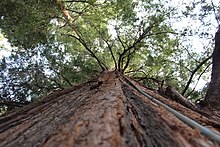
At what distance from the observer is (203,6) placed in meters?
5.80

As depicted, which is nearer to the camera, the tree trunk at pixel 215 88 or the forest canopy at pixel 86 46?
the tree trunk at pixel 215 88

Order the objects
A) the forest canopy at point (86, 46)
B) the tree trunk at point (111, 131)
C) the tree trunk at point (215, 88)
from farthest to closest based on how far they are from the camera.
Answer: the forest canopy at point (86, 46) < the tree trunk at point (215, 88) < the tree trunk at point (111, 131)

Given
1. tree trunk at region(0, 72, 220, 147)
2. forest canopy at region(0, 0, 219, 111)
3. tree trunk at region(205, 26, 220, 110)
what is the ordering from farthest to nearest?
forest canopy at region(0, 0, 219, 111)
tree trunk at region(205, 26, 220, 110)
tree trunk at region(0, 72, 220, 147)

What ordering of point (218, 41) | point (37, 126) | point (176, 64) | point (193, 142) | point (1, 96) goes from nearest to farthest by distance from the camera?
point (193, 142) → point (37, 126) → point (218, 41) → point (1, 96) → point (176, 64)

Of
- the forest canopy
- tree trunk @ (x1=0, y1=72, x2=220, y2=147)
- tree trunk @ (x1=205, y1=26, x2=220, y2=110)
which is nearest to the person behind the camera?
tree trunk @ (x1=0, y1=72, x2=220, y2=147)

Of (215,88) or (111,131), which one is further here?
(215,88)

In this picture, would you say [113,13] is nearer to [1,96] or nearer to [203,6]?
[203,6]

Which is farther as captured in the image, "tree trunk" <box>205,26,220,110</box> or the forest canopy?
the forest canopy

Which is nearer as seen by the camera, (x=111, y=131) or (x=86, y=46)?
(x=111, y=131)

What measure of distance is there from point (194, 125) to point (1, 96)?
455cm

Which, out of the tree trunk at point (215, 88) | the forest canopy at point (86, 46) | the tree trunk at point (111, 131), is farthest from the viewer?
the forest canopy at point (86, 46)

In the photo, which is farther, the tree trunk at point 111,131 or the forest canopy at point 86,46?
the forest canopy at point 86,46

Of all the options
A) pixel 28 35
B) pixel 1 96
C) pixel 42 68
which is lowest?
pixel 1 96

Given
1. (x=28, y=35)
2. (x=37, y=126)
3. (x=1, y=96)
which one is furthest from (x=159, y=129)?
(x=28, y=35)
